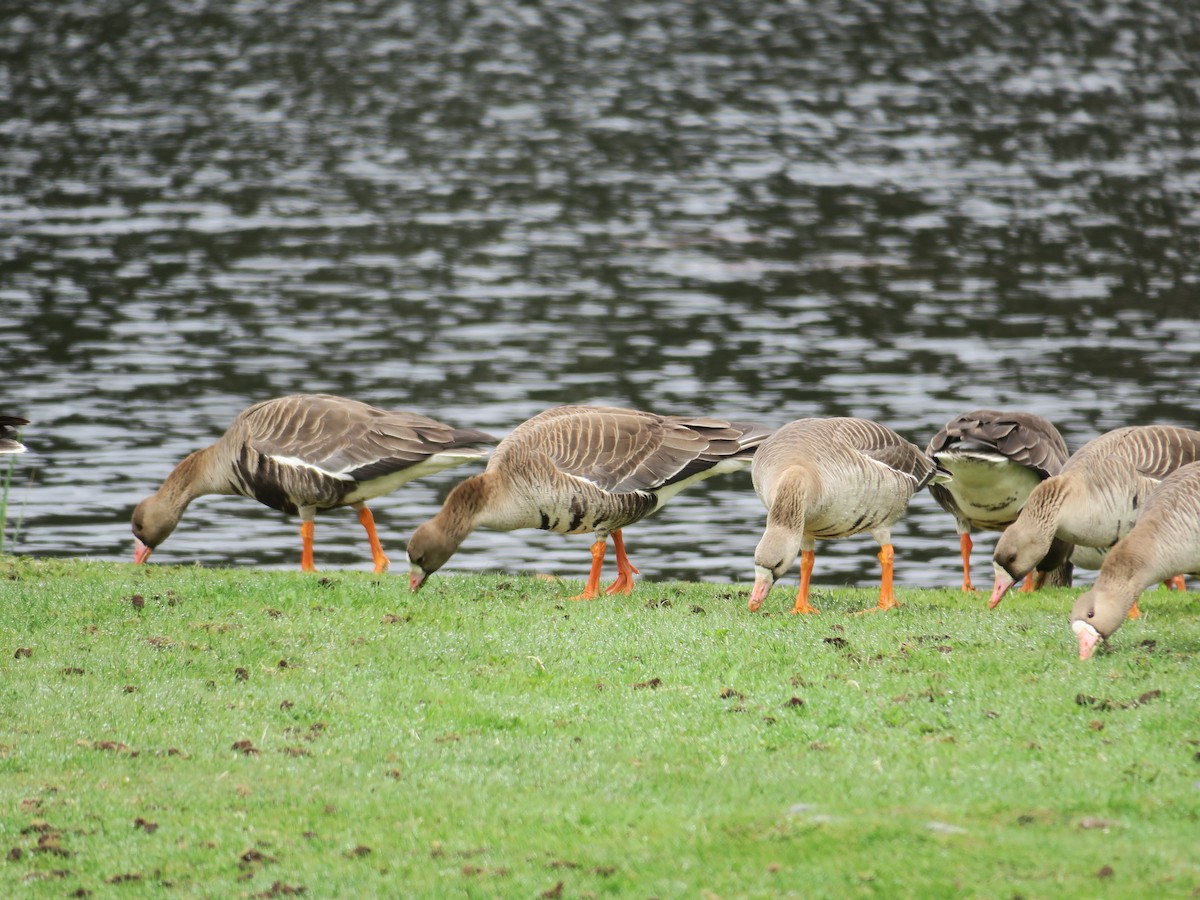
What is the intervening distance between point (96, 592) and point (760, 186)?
29.4 metres

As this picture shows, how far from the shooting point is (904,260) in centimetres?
3316

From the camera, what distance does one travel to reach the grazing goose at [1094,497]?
12.0m

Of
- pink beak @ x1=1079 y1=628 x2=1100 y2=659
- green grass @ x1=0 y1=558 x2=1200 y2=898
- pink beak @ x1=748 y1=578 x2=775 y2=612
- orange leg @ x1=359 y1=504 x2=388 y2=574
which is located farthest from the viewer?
orange leg @ x1=359 y1=504 x2=388 y2=574

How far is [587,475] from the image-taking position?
13.0 m

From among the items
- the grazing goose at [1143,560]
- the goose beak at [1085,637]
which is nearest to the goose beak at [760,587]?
the grazing goose at [1143,560]

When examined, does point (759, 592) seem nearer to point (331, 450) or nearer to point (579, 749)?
point (579, 749)

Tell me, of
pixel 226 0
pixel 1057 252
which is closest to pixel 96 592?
pixel 1057 252

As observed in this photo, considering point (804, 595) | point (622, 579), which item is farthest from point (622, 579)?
point (804, 595)

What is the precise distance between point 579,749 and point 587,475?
4873 mm

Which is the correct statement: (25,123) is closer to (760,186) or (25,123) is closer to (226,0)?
(226,0)

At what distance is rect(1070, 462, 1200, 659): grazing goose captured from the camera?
9.78 m

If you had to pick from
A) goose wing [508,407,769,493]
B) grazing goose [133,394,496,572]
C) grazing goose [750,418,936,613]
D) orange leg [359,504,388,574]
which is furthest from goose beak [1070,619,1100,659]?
orange leg [359,504,388,574]

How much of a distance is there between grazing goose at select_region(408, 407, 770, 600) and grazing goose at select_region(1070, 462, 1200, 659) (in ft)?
13.7

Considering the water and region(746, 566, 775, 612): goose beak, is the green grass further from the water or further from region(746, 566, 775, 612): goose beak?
the water
